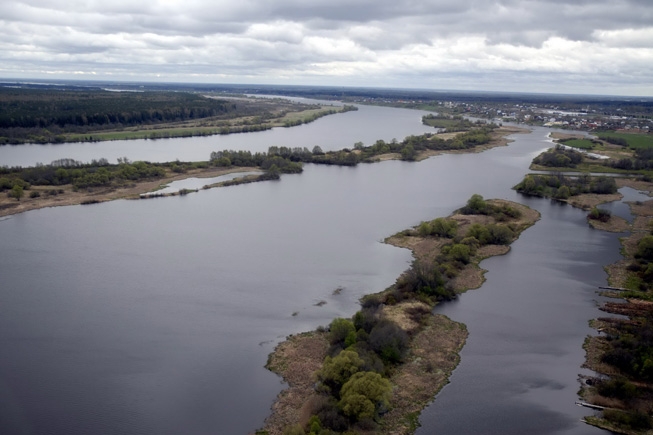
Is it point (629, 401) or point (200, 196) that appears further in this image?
point (200, 196)

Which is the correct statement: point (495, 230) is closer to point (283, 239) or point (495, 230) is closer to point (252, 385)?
point (283, 239)

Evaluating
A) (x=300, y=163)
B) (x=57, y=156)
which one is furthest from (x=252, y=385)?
(x=57, y=156)

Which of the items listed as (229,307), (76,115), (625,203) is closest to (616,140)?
(625,203)

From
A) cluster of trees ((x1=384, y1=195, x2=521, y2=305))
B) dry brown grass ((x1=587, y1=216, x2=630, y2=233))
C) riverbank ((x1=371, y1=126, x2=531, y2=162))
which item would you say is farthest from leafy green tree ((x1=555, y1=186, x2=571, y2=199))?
riverbank ((x1=371, y1=126, x2=531, y2=162))

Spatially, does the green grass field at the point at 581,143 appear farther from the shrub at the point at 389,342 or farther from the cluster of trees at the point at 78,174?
the shrub at the point at 389,342

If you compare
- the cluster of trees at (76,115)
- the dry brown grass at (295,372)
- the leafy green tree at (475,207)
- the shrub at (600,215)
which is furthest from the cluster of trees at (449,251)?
the cluster of trees at (76,115)

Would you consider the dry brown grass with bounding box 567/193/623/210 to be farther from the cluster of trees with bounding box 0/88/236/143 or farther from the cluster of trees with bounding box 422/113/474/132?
the cluster of trees with bounding box 0/88/236/143

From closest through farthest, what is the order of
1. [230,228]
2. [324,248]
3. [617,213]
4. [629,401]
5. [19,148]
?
[629,401], [324,248], [230,228], [617,213], [19,148]
